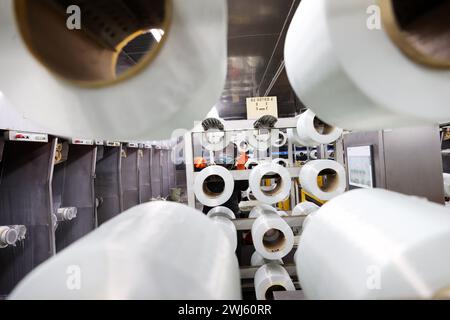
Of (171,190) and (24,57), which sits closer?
(24,57)

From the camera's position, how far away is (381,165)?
1176mm

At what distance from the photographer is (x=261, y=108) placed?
2115 mm

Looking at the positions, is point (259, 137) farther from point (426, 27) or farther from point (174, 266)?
point (174, 266)

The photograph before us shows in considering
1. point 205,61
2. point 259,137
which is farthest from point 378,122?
point 259,137

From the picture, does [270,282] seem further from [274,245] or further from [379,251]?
[379,251]

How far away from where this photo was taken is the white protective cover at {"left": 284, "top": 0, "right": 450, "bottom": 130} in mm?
362

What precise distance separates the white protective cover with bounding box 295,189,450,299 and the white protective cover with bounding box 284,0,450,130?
16 cm

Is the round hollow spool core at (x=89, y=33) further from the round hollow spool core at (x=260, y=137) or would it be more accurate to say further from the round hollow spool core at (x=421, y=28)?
the round hollow spool core at (x=260, y=137)

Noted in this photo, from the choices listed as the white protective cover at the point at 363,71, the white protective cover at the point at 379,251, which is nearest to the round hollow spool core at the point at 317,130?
the white protective cover at the point at 379,251

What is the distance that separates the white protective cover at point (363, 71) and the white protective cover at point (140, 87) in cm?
13

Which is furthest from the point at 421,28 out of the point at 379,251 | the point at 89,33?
the point at 89,33

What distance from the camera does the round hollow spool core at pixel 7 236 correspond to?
1.54 metres

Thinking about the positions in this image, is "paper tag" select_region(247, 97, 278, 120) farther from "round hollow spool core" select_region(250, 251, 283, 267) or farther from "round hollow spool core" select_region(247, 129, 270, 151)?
"round hollow spool core" select_region(250, 251, 283, 267)

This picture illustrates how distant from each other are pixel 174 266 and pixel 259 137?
2.12 meters
